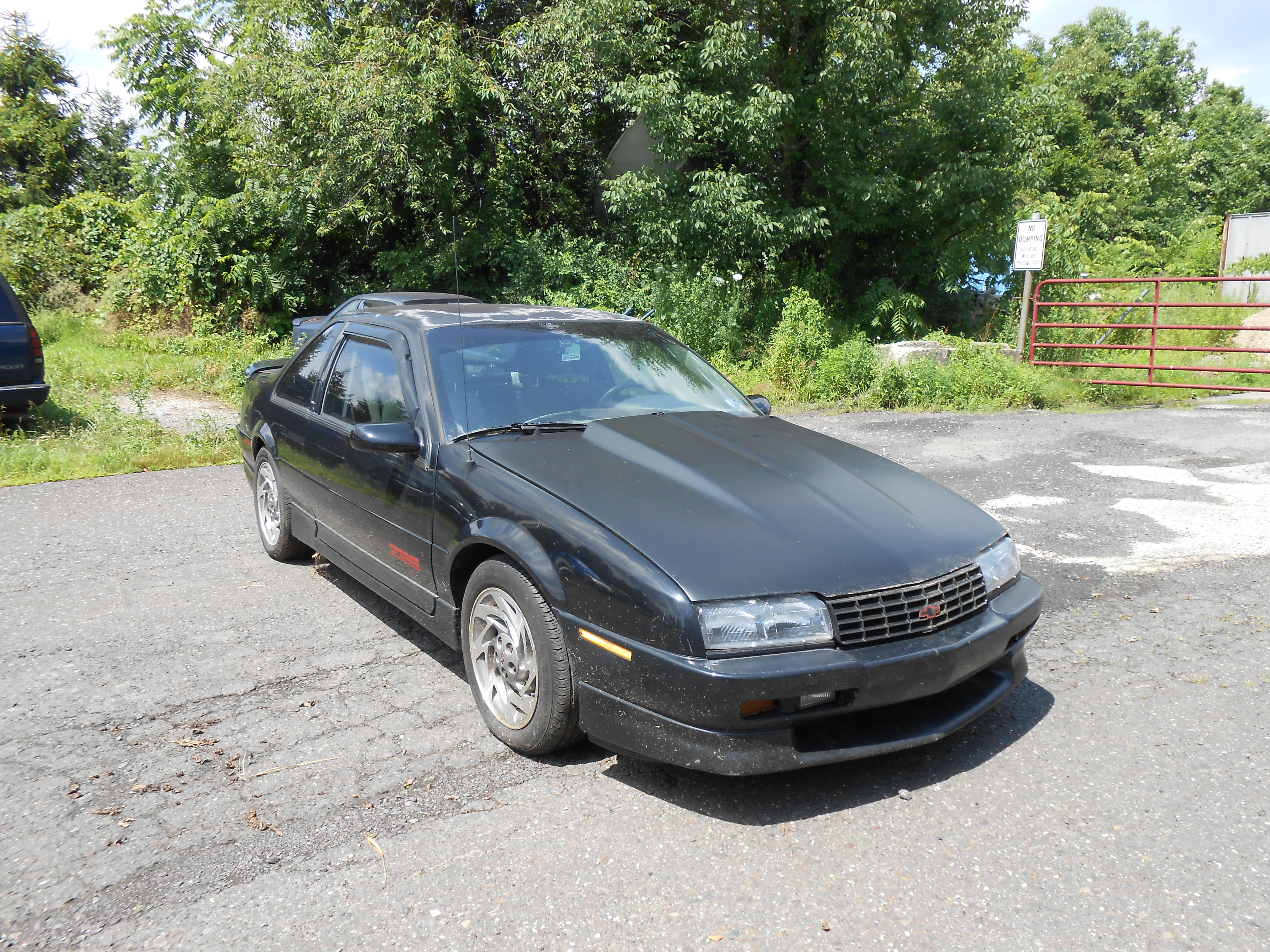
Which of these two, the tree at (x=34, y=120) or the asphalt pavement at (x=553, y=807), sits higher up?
the tree at (x=34, y=120)

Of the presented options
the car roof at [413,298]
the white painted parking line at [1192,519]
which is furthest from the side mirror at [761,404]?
the white painted parking line at [1192,519]

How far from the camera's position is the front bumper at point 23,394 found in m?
8.99

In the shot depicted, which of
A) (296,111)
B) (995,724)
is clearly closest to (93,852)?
(995,724)

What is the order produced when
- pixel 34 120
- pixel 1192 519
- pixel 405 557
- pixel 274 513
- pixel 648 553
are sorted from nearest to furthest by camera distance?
pixel 648 553 < pixel 405 557 < pixel 274 513 < pixel 1192 519 < pixel 34 120

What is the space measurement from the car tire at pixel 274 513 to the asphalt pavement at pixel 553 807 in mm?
494

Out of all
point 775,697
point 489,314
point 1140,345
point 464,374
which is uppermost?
point 489,314

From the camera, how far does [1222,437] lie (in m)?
9.24

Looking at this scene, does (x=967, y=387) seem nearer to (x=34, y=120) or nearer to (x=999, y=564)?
(x=999, y=564)

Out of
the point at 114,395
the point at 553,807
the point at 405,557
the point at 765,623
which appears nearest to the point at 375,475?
the point at 405,557

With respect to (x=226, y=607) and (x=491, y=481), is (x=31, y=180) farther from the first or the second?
(x=491, y=481)

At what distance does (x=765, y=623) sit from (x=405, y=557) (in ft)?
5.97

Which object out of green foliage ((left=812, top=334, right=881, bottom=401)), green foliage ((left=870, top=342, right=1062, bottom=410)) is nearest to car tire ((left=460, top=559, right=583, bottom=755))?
green foliage ((left=870, top=342, right=1062, bottom=410))

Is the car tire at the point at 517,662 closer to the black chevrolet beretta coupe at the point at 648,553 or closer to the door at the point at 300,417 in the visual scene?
the black chevrolet beretta coupe at the point at 648,553

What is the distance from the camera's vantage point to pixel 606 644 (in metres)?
2.91
